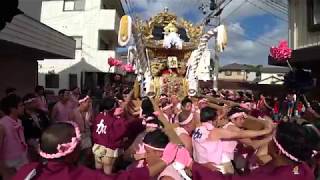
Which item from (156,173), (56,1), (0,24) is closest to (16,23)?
(0,24)

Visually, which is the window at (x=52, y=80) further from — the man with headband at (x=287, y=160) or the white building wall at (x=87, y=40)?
the man with headband at (x=287, y=160)

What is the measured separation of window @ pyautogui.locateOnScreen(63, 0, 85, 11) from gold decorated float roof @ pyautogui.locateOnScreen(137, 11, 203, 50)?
1594 centimetres

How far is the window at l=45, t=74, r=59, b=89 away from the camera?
2859 cm

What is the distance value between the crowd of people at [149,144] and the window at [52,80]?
18.6m

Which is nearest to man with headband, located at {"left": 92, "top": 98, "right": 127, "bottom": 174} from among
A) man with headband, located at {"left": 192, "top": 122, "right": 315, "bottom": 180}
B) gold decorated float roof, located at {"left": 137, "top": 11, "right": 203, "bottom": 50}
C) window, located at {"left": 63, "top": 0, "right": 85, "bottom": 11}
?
man with headband, located at {"left": 192, "top": 122, "right": 315, "bottom": 180}

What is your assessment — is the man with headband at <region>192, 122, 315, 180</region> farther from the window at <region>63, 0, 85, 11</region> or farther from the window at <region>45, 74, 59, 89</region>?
the window at <region>63, 0, 85, 11</region>

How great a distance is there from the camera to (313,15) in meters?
14.8

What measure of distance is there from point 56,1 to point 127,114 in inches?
940

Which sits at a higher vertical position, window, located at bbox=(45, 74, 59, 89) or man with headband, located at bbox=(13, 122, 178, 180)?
window, located at bbox=(45, 74, 59, 89)

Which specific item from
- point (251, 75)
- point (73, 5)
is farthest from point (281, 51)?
point (251, 75)

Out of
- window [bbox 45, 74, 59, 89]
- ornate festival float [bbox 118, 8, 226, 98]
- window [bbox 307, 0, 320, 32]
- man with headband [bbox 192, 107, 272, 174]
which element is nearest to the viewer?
man with headband [bbox 192, 107, 272, 174]

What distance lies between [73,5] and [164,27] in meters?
16.8

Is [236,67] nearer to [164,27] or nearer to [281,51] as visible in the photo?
[164,27]

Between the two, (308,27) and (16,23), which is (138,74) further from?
(308,27)
